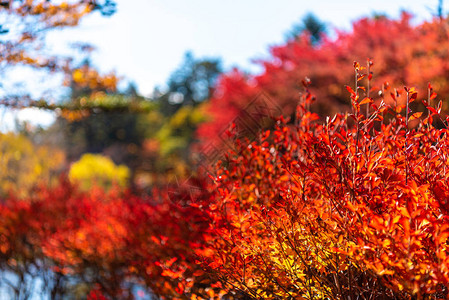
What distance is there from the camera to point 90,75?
685 centimetres

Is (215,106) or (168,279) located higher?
(168,279)

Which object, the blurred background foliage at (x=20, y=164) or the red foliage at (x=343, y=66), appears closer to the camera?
the red foliage at (x=343, y=66)

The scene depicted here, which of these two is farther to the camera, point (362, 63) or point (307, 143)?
point (362, 63)

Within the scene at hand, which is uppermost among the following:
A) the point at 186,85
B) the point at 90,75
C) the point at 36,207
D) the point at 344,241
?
the point at 344,241

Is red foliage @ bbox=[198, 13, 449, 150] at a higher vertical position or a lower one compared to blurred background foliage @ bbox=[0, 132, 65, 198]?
higher

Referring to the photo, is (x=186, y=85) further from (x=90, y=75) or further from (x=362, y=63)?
(x=90, y=75)

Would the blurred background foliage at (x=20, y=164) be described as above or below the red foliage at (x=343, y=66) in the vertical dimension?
below

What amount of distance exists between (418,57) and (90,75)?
837 cm

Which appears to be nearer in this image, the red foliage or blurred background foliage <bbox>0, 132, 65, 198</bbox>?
the red foliage

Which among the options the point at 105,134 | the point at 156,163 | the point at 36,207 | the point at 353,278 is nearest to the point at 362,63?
the point at 36,207

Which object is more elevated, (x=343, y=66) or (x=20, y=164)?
(x=343, y=66)

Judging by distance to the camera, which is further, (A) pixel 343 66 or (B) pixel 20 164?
(B) pixel 20 164

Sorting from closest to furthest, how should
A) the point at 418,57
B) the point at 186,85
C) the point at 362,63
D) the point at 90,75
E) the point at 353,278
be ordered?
the point at 353,278 → the point at 90,75 → the point at 418,57 → the point at 362,63 → the point at 186,85

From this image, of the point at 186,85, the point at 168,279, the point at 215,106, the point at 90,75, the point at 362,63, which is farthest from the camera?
the point at 186,85
